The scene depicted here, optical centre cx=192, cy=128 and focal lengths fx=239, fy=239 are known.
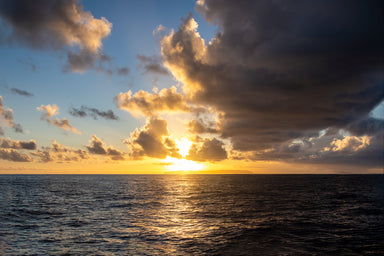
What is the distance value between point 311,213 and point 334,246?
2073cm

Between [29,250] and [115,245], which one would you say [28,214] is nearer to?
[29,250]

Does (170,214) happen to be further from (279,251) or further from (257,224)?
→ (279,251)

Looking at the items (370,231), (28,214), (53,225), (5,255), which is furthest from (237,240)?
(28,214)

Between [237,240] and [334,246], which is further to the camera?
[237,240]

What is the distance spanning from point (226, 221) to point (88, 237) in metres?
19.3

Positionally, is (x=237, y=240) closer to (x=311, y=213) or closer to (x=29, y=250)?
(x=29, y=250)

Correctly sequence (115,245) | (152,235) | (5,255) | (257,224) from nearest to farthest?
(5,255), (115,245), (152,235), (257,224)

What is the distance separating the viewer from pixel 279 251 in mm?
22500

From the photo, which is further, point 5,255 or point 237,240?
point 237,240

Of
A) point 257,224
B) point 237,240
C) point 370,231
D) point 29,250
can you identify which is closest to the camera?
point 29,250

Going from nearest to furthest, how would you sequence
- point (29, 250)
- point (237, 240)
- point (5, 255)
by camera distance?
1. point (5, 255)
2. point (29, 250)
3. point (237, 240)

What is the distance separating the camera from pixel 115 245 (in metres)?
23.9

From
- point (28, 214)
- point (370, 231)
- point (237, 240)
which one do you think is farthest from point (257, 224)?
point (28, 214)

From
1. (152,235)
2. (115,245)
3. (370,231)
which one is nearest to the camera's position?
(115,245)
